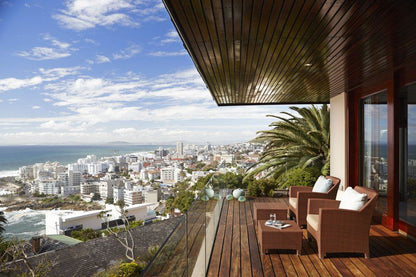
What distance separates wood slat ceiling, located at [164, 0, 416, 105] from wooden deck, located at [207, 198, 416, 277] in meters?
2.68

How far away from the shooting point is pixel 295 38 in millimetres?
3416

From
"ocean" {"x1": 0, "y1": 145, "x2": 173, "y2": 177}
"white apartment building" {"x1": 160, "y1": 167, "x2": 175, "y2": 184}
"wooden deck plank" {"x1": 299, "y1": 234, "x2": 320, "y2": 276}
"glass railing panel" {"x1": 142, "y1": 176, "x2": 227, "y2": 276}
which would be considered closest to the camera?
Result: "glass railing panel" {"x1": 142, "y1": 176, "x2": 227, "y2": 276}

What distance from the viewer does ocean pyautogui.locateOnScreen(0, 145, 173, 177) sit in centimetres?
5320

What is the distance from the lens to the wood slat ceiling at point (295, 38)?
2670mm

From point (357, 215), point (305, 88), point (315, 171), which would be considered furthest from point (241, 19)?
point (315, 171)

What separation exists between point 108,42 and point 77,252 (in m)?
56.8

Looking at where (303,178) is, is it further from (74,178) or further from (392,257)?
(74,178)

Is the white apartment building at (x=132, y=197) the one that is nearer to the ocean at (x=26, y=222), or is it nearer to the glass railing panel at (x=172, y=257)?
the ocean at (x=26, y=222)

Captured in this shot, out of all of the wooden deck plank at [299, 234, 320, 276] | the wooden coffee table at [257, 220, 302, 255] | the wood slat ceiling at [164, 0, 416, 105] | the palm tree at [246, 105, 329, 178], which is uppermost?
the wood slat ceiling at [164, 0, 416, 105]

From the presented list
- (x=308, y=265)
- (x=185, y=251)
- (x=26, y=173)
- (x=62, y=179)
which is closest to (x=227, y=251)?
(x=308, y=265)

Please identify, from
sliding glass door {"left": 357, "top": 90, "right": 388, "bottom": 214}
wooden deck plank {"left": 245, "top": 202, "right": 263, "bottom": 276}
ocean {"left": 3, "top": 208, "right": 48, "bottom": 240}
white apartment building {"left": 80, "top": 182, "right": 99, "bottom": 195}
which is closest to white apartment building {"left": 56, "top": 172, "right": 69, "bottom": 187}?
white apartment building {"left": 80, "top": 182, "right": 99, "bottom": 195}

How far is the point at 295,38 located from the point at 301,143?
699cm

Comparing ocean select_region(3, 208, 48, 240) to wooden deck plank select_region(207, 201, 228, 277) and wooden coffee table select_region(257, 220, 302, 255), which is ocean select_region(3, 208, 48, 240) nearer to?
wooden deck plank select_region(207, 201, 228, 277)

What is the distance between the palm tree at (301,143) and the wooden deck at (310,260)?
478 cm
